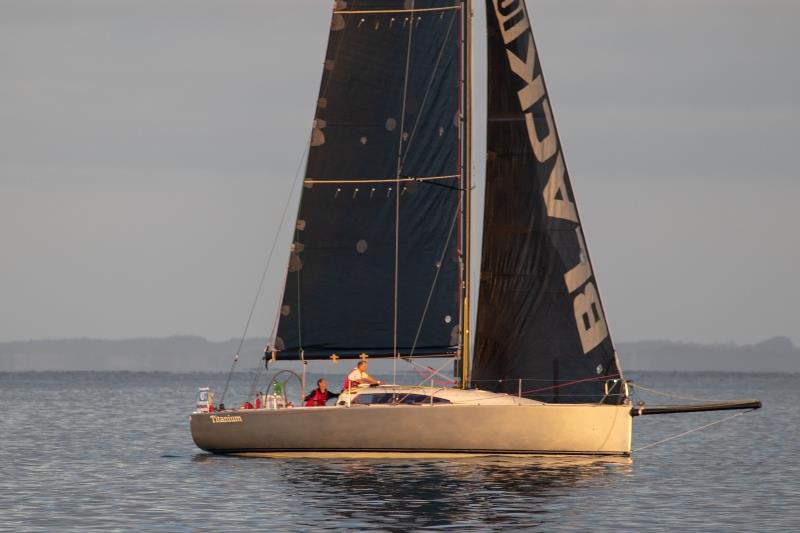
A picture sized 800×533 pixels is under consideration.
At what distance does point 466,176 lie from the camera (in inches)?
1441

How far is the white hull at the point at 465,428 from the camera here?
34344 mm

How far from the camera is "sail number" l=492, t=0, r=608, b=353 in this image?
117 feet

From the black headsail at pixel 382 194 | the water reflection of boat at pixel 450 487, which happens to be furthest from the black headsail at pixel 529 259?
the water reflection of boat at pixel 450 487

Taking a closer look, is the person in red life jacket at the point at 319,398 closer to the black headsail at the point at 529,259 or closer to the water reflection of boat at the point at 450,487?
the water reflection of boat at the point at 450,487

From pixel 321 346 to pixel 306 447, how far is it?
2746mm

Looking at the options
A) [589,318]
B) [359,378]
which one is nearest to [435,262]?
[359,378]

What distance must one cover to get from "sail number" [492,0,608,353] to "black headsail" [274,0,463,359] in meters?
1.28

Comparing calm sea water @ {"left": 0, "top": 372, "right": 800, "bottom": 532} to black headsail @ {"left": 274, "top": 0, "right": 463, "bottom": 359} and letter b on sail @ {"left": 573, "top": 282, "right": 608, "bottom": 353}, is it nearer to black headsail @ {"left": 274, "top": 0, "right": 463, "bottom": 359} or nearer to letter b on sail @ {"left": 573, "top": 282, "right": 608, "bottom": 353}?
letter b on sail @ {"left": 573, "top": 282, "right": 608, "bottom": 353}

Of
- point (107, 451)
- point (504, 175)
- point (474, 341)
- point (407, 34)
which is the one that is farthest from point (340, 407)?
point (107, 451)

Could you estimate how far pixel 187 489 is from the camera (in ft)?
104

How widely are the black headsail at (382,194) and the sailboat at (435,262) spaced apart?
0.11 ft

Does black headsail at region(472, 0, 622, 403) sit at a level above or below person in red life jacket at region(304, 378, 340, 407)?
Result: above

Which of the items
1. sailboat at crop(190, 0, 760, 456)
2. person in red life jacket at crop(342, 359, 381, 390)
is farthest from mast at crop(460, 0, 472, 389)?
person in red life jacket at crop(342, 359, 381, 390)

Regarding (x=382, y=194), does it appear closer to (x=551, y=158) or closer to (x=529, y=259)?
→ (x=529, y=259)
